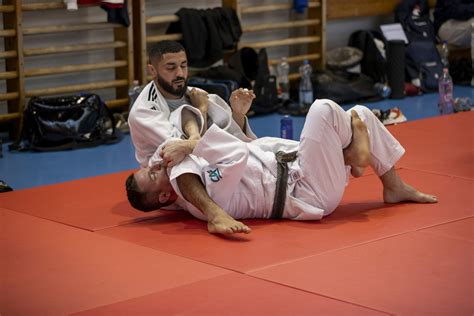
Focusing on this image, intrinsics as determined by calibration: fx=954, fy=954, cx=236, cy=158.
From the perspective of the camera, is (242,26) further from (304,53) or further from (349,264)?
(349,264)

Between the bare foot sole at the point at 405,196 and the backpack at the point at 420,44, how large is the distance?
5.55 metres

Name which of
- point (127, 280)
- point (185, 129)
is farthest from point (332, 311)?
point (185, 129)

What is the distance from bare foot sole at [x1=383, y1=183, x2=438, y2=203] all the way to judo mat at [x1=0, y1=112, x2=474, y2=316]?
6 cm

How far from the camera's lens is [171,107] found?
554cm

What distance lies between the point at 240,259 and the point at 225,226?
326mm

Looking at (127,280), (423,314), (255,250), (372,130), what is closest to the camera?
(423,314)

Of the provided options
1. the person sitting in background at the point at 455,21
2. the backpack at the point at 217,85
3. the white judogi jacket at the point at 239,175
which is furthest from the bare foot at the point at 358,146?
the person sitting in background at the point at 455,21

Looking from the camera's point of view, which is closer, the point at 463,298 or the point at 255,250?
the point at 463,298

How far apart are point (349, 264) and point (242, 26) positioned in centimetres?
609

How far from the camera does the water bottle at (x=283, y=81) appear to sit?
32.9 ft

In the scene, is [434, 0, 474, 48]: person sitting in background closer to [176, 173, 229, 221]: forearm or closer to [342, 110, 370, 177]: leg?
[342, 110, 370, 177]: leg

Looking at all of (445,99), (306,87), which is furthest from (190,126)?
(306,87)

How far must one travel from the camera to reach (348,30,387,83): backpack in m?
10.7

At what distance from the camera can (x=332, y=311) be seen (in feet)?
12.7
